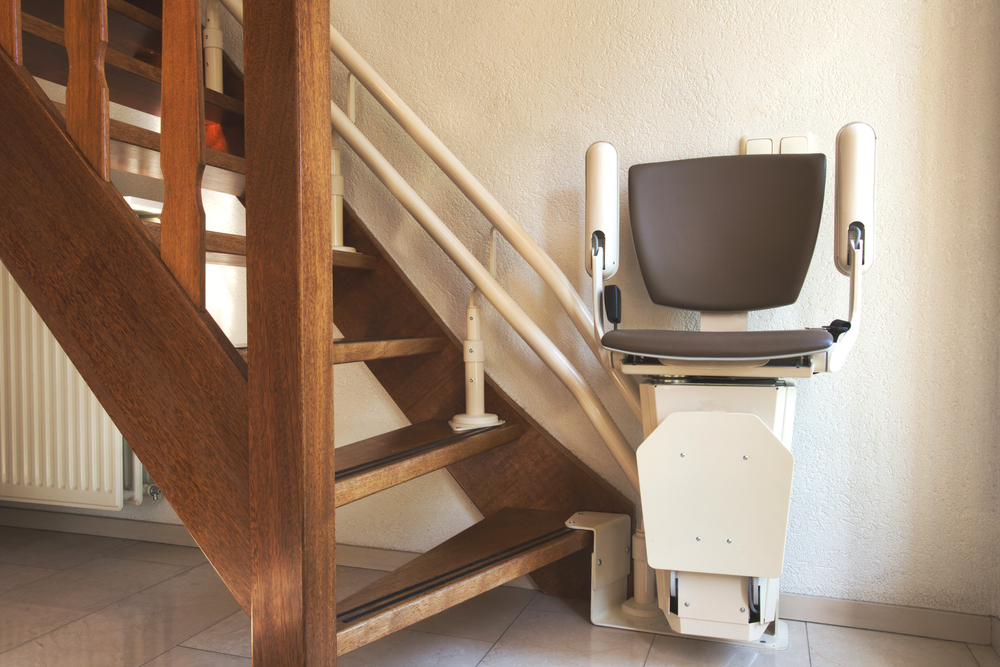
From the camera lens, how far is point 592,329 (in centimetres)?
145

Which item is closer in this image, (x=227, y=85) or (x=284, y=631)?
(x=284, y=631)

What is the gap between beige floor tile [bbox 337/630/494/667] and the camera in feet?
4.21

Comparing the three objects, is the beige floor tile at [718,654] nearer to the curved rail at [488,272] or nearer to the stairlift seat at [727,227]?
the curved rail at [488,272]

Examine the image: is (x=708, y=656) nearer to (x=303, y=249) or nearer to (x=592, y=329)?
(x=592, y=329)

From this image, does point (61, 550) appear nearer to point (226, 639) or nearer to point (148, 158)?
point (226, 639)

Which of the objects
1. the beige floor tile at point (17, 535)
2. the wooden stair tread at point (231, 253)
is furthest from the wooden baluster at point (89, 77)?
the beige floor tile at point (17, 535)

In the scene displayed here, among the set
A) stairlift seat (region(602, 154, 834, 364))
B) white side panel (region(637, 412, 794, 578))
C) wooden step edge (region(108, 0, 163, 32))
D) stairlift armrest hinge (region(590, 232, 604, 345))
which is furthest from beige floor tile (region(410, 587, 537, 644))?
wooden step edge (region(108, 0, 163, 32))

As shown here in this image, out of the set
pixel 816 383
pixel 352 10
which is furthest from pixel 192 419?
pixel 352 10

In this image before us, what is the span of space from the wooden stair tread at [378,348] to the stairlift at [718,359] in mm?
458

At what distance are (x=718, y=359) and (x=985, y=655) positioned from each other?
0.84m

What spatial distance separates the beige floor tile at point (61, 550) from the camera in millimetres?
1872

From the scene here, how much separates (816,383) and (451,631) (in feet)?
3.08

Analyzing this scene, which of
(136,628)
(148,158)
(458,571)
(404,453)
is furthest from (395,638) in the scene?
(148,158)

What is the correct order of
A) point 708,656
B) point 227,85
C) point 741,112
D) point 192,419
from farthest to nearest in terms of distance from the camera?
point 227,85 < point 741,112 < point 708,656 < point 192,419
